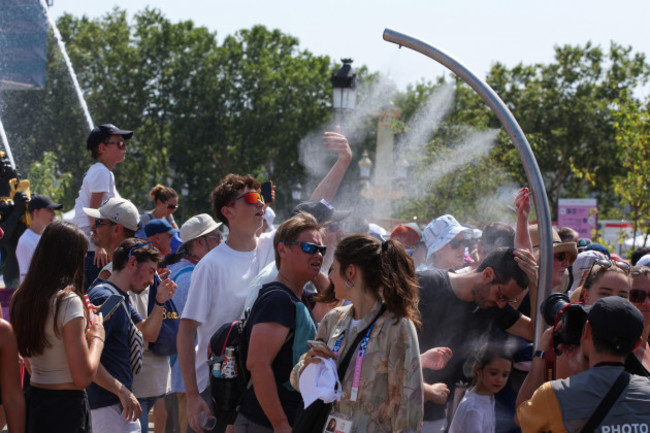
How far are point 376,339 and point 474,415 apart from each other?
1620mm

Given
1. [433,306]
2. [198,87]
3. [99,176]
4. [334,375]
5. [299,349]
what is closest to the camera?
[334,375]

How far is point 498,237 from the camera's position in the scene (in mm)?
5660

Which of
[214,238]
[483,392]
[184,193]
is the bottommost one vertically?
[184,193]

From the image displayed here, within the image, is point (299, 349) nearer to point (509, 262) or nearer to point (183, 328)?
point (183, 328)

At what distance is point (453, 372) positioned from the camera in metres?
4.72

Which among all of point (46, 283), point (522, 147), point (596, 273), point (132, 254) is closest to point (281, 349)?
point (46, 283)

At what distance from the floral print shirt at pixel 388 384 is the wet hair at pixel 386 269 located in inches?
2.6

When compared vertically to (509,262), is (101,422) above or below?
below

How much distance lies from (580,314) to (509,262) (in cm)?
122

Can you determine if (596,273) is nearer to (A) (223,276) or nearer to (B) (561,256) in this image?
(B) (561,256)

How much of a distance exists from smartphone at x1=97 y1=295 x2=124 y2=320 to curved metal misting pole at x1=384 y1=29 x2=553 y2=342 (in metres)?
2.26

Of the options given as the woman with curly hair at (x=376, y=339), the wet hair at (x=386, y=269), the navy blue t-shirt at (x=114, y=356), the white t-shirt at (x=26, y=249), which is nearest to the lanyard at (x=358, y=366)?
the woman with curly hair at (x=376, y=339)

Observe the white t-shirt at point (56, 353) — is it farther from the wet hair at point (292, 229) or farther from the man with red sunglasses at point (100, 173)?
the man with red sunglasses at point (100, 173)

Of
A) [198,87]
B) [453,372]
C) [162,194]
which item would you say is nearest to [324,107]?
[198,87]
